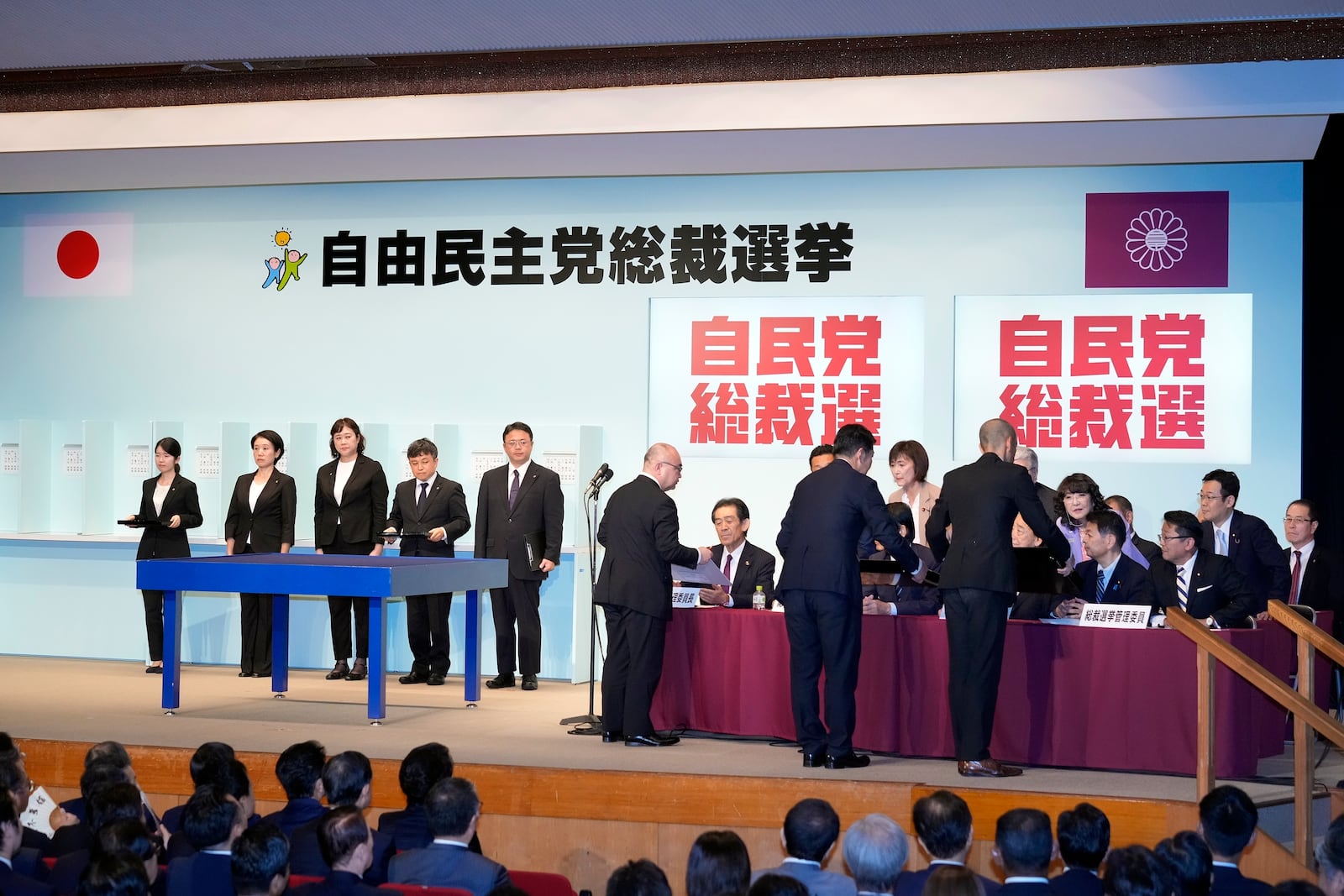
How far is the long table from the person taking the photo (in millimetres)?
5676

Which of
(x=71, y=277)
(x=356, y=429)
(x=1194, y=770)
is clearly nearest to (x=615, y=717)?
(x=1194, y=770)

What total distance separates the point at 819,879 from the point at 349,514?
17.7 ft

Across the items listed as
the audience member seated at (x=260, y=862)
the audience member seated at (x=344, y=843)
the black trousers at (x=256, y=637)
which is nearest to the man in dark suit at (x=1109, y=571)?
the audience member seated at (x=344, y=843)

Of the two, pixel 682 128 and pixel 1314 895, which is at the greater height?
pixel 682 128

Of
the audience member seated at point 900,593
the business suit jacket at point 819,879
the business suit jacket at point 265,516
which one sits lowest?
the business suit jacket at point 819,879

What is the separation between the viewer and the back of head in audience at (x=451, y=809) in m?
3.72

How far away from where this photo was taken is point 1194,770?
568 cm

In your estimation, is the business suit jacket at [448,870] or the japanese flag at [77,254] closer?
the business suit jacket at [448,870]

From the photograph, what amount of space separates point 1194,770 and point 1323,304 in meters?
3.34

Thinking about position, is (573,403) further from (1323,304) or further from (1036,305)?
(1323,304)

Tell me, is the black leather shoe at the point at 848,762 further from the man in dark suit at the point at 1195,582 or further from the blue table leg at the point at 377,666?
the blue table leg at the point at 377,666

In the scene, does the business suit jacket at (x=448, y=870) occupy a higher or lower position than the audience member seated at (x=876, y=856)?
lower

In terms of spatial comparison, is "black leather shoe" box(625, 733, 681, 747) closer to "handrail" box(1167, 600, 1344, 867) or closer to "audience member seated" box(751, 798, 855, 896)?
"handrail" box(1167, 600, 1344, 867)

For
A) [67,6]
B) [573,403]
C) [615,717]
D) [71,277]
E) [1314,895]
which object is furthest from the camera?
[71,277]
